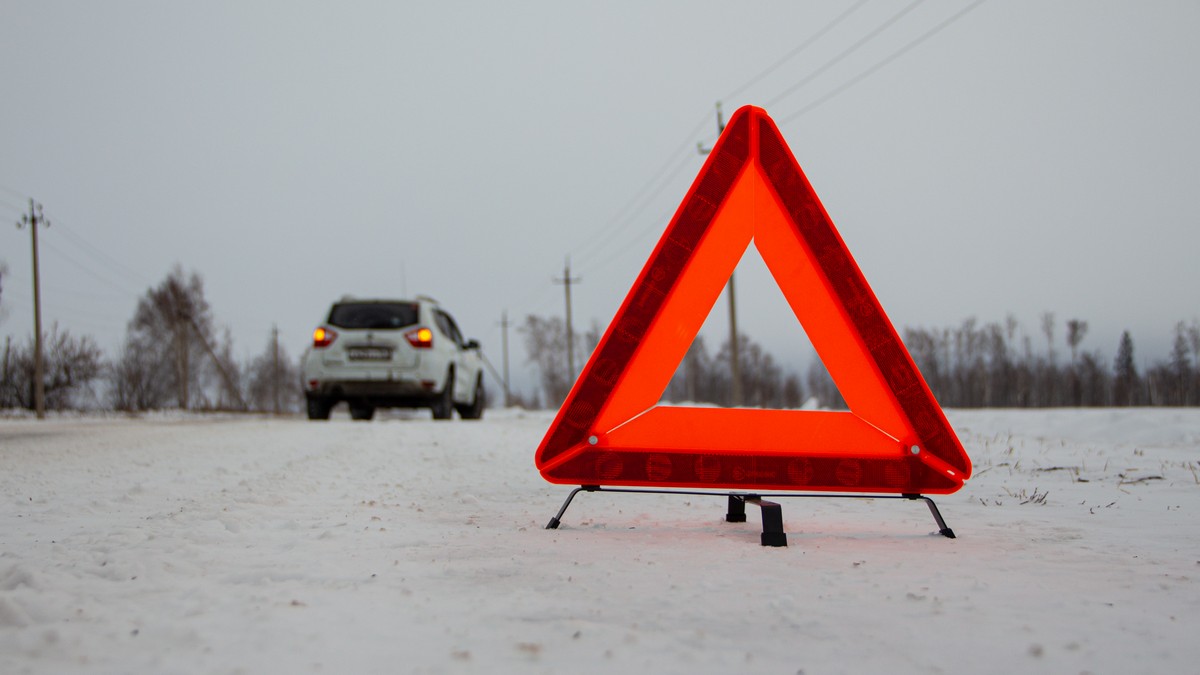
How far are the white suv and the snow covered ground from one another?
261 inches

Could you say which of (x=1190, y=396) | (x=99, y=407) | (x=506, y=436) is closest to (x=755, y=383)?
(x=1190, y=396)

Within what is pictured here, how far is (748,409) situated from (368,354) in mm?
9232

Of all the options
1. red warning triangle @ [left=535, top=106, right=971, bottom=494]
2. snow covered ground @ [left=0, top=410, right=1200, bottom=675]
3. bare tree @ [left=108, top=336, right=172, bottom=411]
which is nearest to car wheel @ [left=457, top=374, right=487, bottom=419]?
snow covered ground @ [left=0, top=410, right=1200, bottom=675]

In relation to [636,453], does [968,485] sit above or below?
below

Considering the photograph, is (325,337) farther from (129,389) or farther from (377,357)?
(129,389)

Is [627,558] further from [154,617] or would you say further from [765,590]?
[154,617]

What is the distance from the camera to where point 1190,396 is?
204 ft

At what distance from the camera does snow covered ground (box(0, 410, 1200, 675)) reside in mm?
1919

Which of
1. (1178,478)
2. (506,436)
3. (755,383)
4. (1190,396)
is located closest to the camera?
(1178,478)

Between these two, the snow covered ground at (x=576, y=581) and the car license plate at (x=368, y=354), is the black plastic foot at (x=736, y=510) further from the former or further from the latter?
the car license plate at (x=368, y=354)

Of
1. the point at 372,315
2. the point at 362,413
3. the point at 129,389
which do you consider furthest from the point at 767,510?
the point at 129,389

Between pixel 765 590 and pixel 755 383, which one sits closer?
pixel 765 590

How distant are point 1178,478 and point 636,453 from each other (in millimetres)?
4074

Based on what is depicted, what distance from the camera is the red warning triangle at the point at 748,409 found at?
3.55 metres
